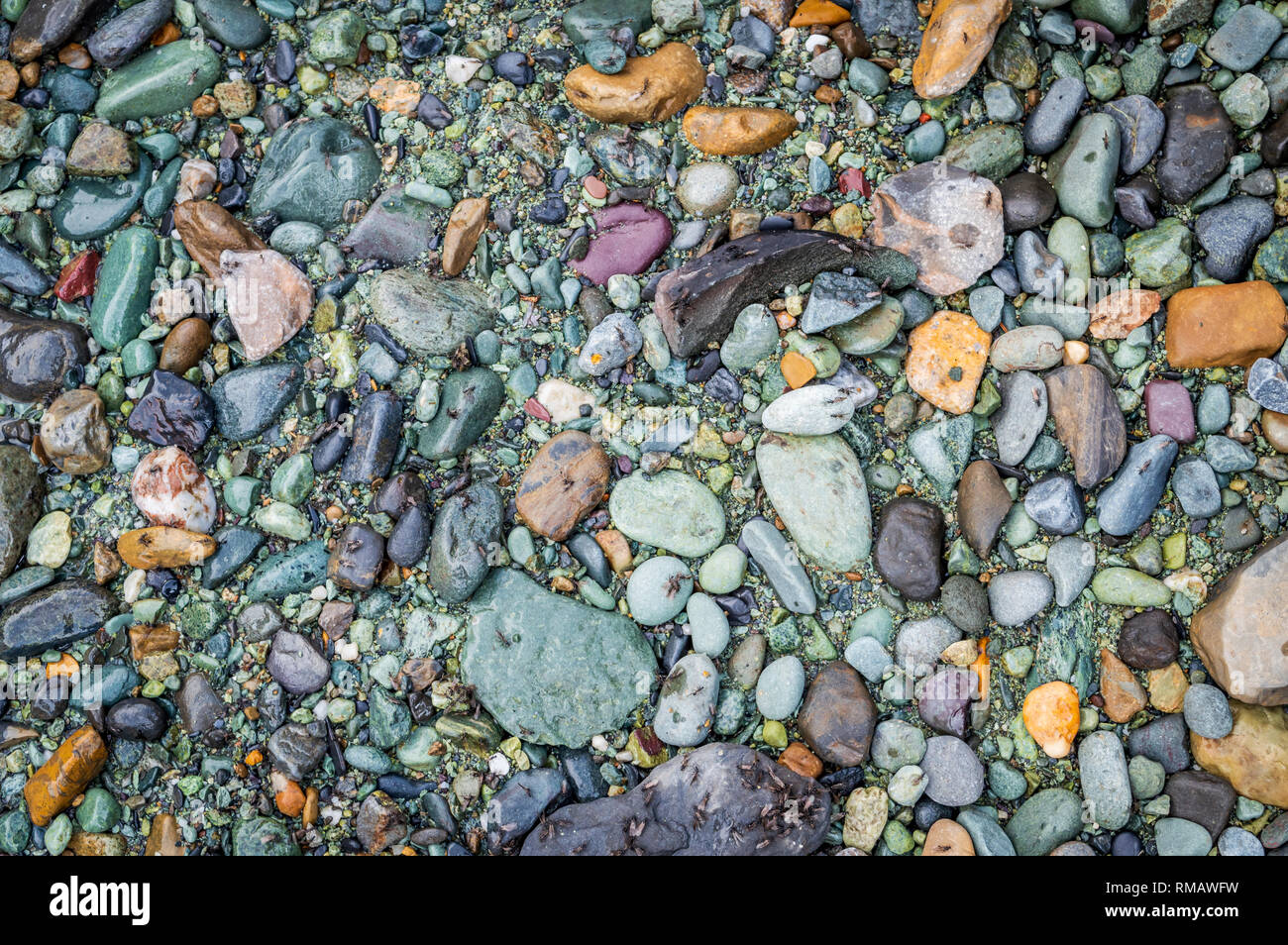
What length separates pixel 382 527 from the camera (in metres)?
2.77

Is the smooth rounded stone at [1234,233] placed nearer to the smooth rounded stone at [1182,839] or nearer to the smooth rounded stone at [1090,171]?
the smooth rounded stone at [1090,171]

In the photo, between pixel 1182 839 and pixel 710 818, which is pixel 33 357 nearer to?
pixel 710 818

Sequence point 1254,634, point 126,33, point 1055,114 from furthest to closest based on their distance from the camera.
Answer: point 126,33 → point 1055,114 → point 1254,634

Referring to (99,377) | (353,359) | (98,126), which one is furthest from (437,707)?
(98,126)

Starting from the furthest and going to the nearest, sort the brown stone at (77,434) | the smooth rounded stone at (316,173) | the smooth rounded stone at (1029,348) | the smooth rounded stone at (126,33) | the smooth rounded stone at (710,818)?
the smooth rounded stone at (126,33) < the smooth rounded stone at (316,173) < the brown stone at (77,434) < the smooth rounded stone at (1029,348) < the smooth rounded stone at (710,818)

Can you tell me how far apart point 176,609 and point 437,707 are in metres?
0.96

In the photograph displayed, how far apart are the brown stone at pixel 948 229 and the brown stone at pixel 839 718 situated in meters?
1.34

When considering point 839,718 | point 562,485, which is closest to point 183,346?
point 562,485

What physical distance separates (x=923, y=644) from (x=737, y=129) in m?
1.85

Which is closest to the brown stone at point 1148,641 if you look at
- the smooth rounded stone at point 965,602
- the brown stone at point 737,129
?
the smooth rounded stone at point 965,602

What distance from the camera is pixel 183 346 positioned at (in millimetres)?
2865

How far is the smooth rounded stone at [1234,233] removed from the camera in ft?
9.01

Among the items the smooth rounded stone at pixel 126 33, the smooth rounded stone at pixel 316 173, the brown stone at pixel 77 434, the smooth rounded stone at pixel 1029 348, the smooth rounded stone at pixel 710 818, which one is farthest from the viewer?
the smooth rounded stone at pixel 126 33

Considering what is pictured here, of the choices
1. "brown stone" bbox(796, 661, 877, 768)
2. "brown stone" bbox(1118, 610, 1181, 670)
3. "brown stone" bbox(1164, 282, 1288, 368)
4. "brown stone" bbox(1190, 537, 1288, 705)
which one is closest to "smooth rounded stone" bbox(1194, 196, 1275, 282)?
"brown stone" bbox(1164, 282, 1288, 368)
